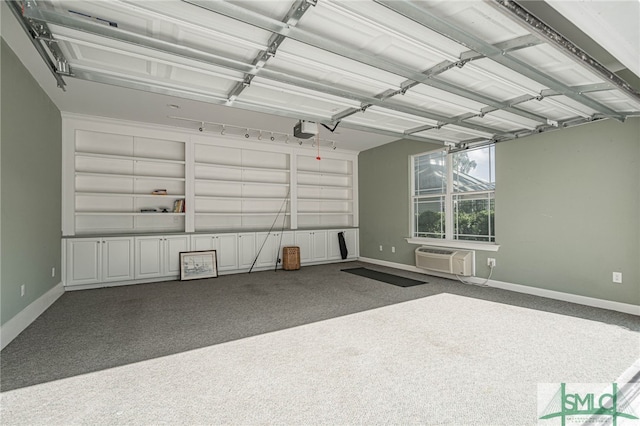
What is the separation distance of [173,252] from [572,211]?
5.96 m

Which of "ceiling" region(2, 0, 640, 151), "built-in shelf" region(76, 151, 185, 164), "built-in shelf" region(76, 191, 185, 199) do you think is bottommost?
"built-in shelf" region(76, 191, 185, 199)

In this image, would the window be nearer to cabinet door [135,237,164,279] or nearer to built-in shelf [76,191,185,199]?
built-in shelf [76,191,185,199]

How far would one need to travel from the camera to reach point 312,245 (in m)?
7.03

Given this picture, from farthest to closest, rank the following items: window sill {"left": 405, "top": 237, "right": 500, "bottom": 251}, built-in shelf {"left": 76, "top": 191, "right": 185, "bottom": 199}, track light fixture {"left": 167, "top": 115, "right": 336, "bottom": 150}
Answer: track light fixture {"left": 167, "top": 115, "right": 336, "bottom": 150} < built-in shelf {"left": 76, "top": 191, "right": 185, "bottom": 199} < window sill {"left": 405, "top": 237, "right": 500, "bottom": 251}

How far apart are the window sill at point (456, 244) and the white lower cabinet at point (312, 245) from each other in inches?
75.6

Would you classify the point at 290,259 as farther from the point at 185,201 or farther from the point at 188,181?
the point at 188,181

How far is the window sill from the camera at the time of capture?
16.0 feet

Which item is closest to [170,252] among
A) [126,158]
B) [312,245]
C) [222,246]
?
[222,246]

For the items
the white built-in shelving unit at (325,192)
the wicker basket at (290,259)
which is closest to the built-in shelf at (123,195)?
the wicker basket at (290,259)

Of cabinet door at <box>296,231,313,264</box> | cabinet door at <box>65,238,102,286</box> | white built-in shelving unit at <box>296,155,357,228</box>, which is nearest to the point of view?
cabinet door at <box>65,238,102,286</box>

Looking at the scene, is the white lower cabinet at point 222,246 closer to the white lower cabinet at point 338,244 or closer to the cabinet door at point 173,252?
the cabinet door at point 173,252

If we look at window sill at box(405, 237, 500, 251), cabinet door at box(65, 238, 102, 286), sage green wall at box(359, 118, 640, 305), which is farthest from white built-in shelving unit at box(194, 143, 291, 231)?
sage green wall at box(359, 118, 640, 305)

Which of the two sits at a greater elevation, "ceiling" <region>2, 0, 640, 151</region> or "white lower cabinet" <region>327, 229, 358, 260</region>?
"ceiling" <region>2, 0, 640, 151</region>

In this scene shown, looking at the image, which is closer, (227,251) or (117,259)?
(117,259)
